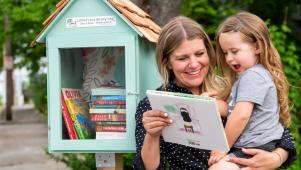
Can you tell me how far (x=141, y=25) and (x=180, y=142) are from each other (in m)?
0.83

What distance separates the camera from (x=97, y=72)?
326 centimetres

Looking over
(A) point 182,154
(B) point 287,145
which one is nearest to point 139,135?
(A) point 182,154

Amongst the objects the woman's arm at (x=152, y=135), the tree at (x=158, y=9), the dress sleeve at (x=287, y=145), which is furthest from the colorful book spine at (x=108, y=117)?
the tree at (x=158, y=9)

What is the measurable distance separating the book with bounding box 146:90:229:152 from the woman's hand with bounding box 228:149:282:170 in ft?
0.64

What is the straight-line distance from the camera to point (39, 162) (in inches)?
330

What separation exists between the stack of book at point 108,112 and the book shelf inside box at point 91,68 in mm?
48

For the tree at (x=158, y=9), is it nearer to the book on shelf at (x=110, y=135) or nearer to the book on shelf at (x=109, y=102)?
the book on shelf at (x=109, y=102)

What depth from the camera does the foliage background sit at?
18.3ft

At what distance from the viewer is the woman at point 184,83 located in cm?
248

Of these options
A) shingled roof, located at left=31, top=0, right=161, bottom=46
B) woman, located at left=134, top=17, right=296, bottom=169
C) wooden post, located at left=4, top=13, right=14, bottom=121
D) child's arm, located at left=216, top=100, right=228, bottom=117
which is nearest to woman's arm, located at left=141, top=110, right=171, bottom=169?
woman, located at left=134, top=17, right=296, bottom=169

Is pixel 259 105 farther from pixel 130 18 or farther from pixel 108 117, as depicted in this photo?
pixel 108 117

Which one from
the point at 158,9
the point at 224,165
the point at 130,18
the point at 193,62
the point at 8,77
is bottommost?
the point at 8,77

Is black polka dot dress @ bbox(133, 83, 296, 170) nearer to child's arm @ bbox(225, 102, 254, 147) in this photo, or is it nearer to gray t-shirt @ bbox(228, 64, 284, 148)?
gray t-shirt @ bbox(228, 64, 284, 148)

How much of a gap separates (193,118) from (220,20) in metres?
6.23
